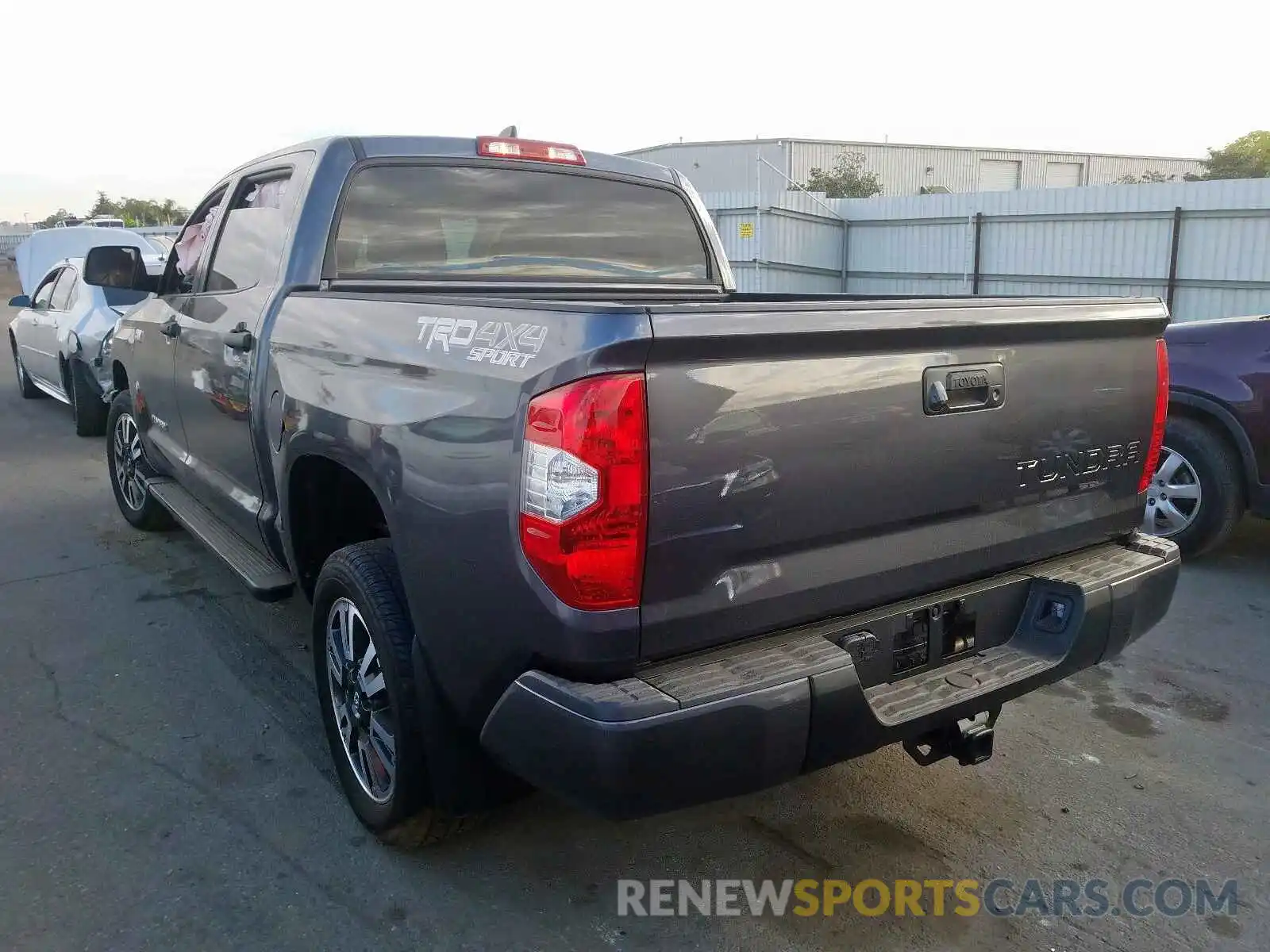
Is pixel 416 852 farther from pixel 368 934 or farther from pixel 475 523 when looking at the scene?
pixel 475 523

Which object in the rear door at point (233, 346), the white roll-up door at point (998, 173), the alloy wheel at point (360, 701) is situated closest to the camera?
the alloy wheel at point (360, 701)

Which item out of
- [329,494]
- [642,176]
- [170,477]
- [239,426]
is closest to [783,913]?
[329,494]

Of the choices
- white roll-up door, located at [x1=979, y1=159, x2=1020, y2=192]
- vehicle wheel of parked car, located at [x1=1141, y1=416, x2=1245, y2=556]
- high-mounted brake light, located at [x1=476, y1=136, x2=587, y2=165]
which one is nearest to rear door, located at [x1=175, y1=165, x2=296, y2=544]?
high-mounted brake light, located at [x1=476, y1=136, x2=587, y2=165]

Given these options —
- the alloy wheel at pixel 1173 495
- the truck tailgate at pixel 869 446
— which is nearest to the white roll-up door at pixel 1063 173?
the alloy wheel at pixel 1173 495

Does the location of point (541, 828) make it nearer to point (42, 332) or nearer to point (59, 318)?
point (59, 318)

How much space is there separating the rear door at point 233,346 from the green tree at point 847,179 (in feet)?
129

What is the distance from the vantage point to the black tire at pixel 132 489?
596 cm

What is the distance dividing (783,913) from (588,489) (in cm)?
135

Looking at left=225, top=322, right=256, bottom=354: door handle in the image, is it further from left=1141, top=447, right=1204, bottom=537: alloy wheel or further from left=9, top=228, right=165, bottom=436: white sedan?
left=1141, top=447, right=1204, bottom=537: alloy wheel

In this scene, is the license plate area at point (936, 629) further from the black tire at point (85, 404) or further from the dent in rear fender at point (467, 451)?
the black tire at point (85, 404)

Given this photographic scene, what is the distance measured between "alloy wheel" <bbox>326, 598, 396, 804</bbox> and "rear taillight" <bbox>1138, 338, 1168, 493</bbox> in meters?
2.32

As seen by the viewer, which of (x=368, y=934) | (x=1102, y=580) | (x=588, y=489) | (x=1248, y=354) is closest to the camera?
(x=588, y=489)

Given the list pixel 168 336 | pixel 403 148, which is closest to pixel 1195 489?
pixel 403 148

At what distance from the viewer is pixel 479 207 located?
13.2ft
